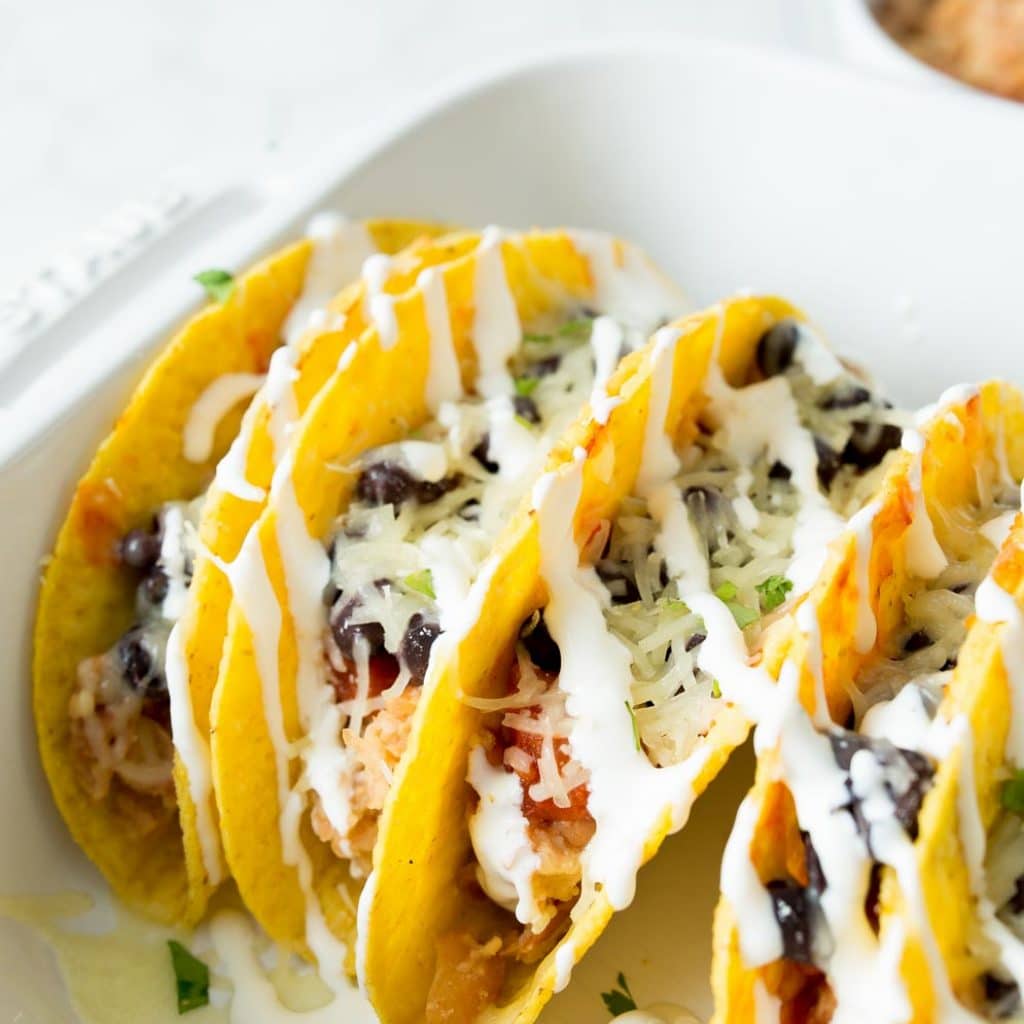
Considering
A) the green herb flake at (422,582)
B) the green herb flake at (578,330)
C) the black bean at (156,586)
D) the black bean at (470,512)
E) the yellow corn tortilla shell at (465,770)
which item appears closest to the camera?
the yellow corn tortilla shell at (465,770)

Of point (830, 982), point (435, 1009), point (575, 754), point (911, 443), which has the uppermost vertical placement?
point (911, 443)

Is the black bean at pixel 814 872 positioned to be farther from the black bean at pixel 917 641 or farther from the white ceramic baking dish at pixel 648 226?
the white ceramic baking dish at pixel 648 226

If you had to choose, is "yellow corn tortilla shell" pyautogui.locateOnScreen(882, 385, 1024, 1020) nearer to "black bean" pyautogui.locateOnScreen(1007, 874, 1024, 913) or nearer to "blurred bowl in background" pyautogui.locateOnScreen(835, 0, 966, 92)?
"black bean" pyautogui.locateOnScreen(1007, 874, 1024, 913)

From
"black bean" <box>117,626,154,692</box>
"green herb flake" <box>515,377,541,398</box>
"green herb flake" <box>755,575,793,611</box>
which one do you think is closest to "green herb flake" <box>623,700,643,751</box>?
"green herb flake" <box>755,575,793,611</box>

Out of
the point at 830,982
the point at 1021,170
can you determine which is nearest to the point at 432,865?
the point at 830,982

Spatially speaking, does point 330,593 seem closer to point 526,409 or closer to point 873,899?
point 526,409

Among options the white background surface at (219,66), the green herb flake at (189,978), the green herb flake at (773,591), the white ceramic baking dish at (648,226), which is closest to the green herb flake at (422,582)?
the green herb flake at (773,591)

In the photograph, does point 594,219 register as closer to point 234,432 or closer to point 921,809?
point 234,432
